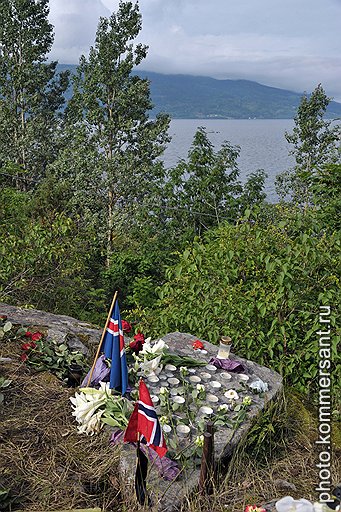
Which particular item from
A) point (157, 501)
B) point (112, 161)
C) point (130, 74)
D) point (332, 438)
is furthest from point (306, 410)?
point (130, 74)

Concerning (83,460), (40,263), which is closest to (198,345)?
(83,460)

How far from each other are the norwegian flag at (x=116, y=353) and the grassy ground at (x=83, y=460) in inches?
14.9

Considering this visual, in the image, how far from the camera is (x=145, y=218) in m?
12.5

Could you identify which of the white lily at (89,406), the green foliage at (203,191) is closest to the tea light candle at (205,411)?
the white lily at (89,406)

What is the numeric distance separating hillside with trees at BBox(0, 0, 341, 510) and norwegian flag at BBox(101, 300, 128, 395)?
1327 millimetres

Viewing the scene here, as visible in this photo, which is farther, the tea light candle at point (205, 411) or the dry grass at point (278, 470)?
the tea light candle at point (205, 411)

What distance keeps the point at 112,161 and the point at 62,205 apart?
8.32 feet

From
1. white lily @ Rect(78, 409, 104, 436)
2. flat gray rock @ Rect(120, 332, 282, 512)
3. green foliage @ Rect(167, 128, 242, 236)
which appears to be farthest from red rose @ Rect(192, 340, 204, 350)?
green foliage @ Rect(167, 128, 242, 236)

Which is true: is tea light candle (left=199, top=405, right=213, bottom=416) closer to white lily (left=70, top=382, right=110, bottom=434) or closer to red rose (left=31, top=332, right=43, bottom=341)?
white lily (left=70, top=382, right=110, bottom=434)

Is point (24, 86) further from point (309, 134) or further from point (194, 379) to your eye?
point (194, 379)

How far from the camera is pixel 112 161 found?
16016 mm

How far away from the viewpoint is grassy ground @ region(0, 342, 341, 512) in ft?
9.52

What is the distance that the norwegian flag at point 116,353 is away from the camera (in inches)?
140

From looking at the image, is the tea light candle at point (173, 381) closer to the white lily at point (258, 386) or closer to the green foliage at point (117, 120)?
the white lily at point (258, 386)
